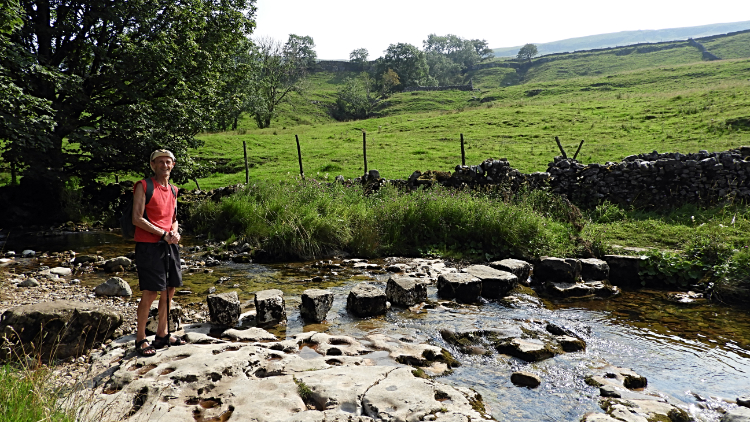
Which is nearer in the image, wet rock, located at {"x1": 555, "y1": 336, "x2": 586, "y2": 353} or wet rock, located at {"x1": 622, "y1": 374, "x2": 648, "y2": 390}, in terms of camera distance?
wet rock, located at {"x1": 622, "y1": 374, "x2": 648, "y2": 390}

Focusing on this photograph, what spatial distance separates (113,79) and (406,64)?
87.9 m

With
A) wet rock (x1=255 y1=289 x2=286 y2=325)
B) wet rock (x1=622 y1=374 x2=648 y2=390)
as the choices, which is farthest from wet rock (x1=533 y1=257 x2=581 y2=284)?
wet rock (x1=255 y1=289 x2=286 y2=325)

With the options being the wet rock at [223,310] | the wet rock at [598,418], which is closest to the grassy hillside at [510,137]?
the wet rock at [223,310]

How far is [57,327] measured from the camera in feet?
19.2

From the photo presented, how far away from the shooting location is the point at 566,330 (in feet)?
24.9

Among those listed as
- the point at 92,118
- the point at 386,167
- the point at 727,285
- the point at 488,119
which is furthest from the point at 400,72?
the point at 727,285

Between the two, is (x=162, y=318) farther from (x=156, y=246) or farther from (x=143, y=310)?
(x=156, y=246)

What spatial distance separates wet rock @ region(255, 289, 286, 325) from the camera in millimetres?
7742

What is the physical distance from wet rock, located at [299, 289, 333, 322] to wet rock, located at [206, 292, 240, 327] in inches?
44.9

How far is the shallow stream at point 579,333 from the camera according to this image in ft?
18.3

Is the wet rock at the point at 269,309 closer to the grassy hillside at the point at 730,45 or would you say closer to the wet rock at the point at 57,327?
the wet rock at the point at 57,327

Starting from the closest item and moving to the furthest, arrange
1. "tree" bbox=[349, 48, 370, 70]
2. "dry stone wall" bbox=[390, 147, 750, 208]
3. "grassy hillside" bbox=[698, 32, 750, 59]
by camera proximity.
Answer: "dry stone wall" bbox=[390, 147, 750, 208]
"grassy hillside" bbox=[698, 32, 750, 59]
"tree" bbox=[349, 48, 370, 70]

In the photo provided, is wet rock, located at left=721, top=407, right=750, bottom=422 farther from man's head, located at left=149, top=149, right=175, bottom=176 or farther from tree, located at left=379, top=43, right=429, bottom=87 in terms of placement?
tree, located at left=379, top=43, right=429, bottom=87

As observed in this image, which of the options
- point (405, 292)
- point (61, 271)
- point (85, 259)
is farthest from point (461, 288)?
point (85, 259)
